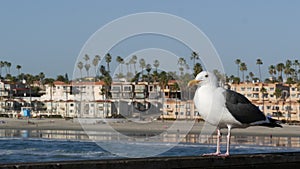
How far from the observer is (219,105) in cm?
798

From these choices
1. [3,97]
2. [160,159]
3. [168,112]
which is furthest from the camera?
[3,97]

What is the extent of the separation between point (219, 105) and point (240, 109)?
0.34 metres

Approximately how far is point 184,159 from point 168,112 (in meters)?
Answer: 101

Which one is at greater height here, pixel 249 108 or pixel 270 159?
pixel 249 108

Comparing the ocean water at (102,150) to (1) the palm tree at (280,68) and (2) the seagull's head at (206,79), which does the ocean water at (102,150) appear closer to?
(2) the seagull's head at (206,79)

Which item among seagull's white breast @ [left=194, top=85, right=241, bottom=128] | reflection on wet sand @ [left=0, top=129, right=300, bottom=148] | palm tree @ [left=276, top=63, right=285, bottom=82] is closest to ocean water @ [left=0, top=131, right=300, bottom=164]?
reflection on wet sand @ [left=0, top=129, right=300, bottom=148]

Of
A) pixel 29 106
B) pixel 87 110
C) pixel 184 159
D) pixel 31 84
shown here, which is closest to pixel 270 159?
pixel 184 159

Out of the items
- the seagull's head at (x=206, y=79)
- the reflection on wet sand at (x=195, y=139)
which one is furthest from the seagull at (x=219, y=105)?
the reflection on wet sand at (x=195, y=139)

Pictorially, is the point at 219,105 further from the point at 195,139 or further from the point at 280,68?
the point at 280,68

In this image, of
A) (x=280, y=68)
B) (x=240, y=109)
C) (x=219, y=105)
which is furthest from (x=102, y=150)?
(x=280, y=68)

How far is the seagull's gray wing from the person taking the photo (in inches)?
319

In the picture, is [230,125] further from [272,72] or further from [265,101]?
[272,72]

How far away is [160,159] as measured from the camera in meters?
6.88

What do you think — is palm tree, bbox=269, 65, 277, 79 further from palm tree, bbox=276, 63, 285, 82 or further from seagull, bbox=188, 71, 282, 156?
seagull, bbox=188, 71, 282, 156
